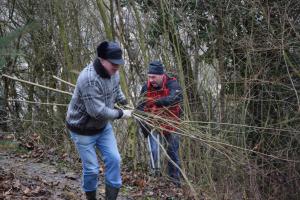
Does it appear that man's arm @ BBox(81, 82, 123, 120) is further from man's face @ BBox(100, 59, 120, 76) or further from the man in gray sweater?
man's face @ BBox(100, 59, 120, 76)

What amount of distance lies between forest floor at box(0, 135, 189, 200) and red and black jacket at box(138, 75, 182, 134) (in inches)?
43.7

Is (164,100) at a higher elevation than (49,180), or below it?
higher

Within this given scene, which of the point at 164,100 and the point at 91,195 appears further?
the point at 164,100

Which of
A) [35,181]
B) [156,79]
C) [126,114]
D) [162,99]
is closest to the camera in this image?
[126,114]

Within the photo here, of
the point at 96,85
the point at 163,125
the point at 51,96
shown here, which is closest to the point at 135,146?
the point at 163,125

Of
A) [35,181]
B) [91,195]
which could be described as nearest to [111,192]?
[91,195]

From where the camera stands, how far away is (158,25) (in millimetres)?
11359

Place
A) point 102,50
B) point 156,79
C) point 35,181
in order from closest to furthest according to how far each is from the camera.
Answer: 1. point 102,50
2. point 35,181
3. point 156,79

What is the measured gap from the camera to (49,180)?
7.50 metres

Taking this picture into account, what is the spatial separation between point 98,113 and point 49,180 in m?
2.33

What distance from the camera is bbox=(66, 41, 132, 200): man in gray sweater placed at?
562 cm

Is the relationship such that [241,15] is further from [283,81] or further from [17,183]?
[17,183]

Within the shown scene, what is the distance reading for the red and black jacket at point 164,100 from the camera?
6852 millimetres

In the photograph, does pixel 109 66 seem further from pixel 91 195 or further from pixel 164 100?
pixel 164 100
